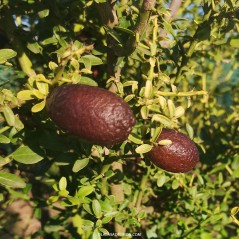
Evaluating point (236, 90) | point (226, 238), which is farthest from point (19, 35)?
point (236, 90)

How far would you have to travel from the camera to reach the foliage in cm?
74

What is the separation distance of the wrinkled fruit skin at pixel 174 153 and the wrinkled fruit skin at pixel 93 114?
0.45 feet

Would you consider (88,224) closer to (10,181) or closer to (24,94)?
(10,181)

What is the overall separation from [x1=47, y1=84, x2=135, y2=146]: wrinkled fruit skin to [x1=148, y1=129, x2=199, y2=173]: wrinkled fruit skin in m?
Answer: 0.14

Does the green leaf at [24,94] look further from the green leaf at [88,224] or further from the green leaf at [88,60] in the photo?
the green leaf at [88,224]

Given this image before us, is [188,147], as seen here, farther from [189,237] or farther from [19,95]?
[189,237]

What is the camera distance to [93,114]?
62 cm

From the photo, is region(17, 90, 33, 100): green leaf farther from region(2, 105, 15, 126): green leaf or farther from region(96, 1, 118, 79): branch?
region(96, 1, 118, 79): branch

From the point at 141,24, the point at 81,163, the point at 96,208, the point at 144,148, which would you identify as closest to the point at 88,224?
the point at 96,208

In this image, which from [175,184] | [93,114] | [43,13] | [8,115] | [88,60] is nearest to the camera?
[93,114]

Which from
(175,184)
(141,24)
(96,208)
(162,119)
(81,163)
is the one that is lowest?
(175,184)

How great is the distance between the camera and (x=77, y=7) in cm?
130

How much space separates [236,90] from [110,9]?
1.23 m

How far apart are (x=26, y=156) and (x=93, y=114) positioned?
346 mm
